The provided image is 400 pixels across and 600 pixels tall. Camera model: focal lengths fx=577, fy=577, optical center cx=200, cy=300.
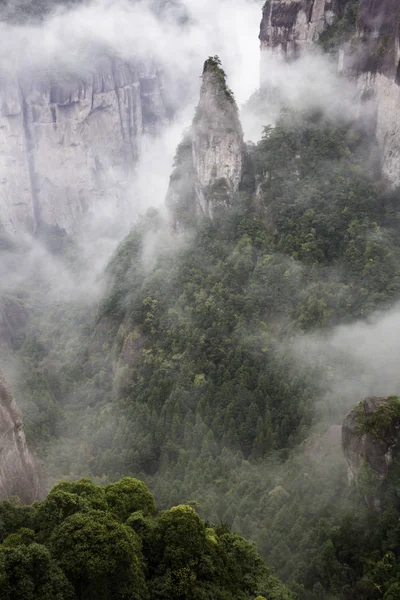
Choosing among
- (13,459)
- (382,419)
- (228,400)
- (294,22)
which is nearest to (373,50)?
(294,22)

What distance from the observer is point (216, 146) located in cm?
6638

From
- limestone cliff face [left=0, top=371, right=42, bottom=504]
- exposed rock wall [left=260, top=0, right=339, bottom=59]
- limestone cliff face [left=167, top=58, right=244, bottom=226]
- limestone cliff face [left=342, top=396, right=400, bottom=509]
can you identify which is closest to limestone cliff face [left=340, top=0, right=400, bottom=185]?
exposed rock wall [left=260, top=0, right=339, bottom=59]

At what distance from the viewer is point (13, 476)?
35.8m

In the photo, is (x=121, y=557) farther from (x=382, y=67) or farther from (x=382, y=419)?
(x=382, y=67)

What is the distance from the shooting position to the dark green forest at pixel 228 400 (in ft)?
78.4

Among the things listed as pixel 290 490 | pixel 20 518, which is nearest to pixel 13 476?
pixel 20 518

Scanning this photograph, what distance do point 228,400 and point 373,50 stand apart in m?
40.6

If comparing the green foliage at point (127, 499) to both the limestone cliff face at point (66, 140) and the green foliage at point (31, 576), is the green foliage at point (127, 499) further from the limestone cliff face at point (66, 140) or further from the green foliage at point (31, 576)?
the limestone cliff face at point (66, 140)

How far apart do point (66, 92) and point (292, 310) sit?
81.5 meters

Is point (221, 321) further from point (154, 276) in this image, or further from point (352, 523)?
point (352, 523)

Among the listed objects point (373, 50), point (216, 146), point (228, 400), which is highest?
point (373, 50)

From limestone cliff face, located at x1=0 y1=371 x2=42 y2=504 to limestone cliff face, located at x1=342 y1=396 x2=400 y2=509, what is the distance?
20.8m

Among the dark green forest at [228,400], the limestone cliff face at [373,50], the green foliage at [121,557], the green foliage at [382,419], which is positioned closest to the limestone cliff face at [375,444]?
the green foliage at [382,419]

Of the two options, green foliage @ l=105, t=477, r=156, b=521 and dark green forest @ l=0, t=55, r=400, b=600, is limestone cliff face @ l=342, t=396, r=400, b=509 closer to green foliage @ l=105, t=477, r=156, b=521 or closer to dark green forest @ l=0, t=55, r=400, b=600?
dark green forest @ l=0, t=55, r=400, b=600
